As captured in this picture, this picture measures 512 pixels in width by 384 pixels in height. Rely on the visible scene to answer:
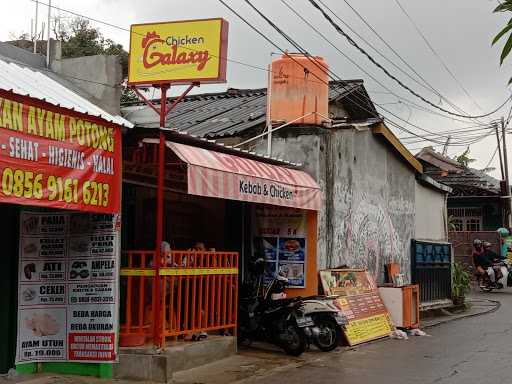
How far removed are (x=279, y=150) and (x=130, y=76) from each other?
12.1ft

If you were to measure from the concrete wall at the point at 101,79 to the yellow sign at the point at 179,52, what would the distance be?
0.27 m

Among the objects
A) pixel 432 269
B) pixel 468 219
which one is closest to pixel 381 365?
pixel 432 269

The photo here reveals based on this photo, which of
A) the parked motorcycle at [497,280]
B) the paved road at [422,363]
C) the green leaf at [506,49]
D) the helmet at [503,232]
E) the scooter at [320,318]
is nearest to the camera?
the green leaf at [506,49]

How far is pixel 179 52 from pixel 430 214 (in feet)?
37.9

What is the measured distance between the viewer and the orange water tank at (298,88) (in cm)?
1310

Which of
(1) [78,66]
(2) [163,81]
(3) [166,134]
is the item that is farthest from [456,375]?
(1) [78,66]

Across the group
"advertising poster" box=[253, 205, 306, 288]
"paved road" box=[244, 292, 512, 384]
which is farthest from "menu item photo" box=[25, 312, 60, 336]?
"advertising poster" box=[253, 205, 306, 288]

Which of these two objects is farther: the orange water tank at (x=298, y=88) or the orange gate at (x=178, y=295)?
the orange water tank at (x=298, y=88)

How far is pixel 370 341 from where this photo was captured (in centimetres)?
1248

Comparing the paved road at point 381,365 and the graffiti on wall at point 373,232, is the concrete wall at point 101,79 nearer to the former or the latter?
the paved road at point 381,365

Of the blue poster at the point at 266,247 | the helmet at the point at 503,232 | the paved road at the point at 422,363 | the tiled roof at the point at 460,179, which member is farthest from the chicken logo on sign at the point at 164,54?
the tiled roof at the point at 460,179

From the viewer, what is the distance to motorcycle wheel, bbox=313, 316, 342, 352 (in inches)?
439

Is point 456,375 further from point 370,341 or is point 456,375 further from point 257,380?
point 370,341

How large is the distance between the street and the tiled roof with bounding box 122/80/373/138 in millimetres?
4152
